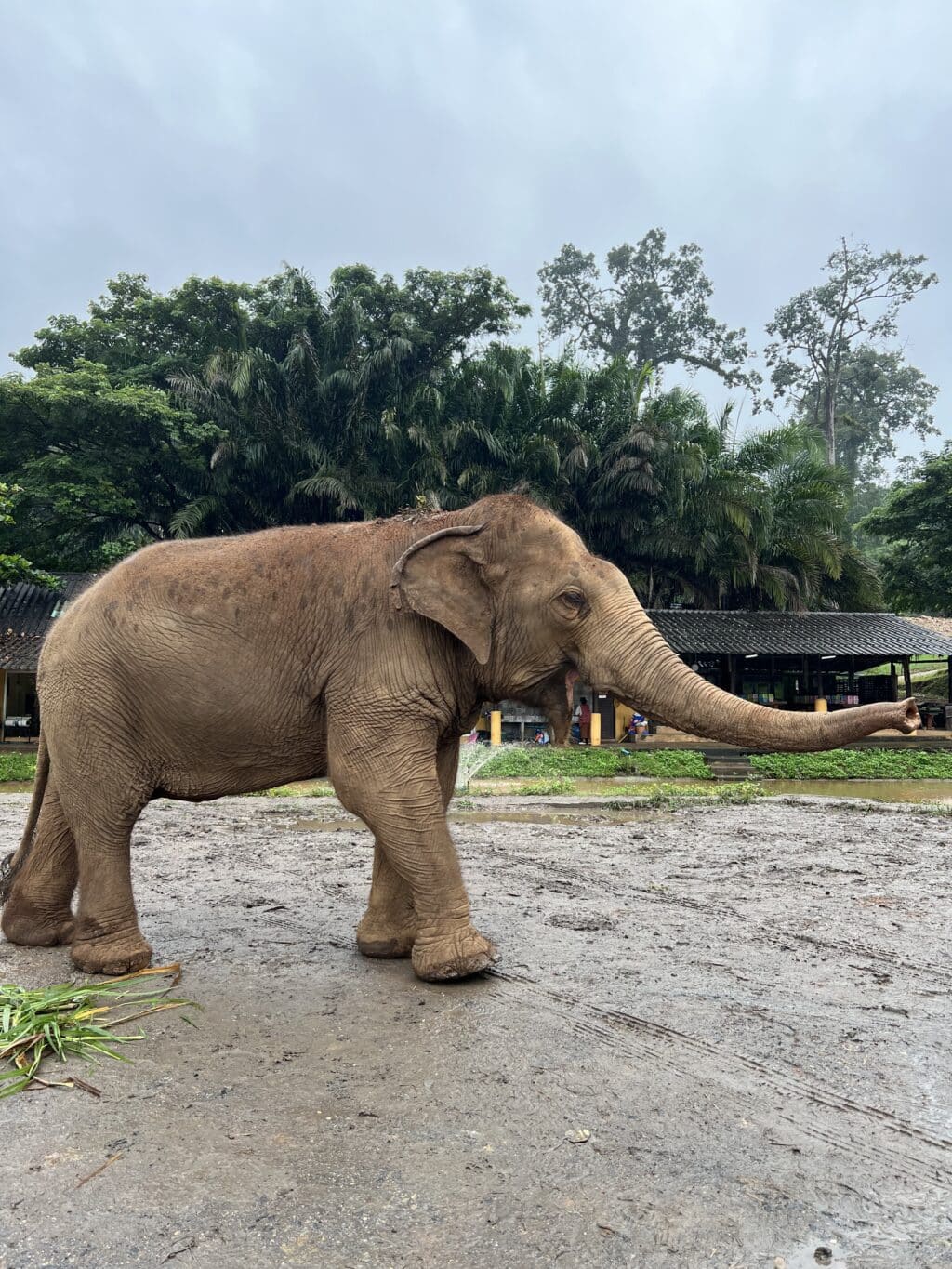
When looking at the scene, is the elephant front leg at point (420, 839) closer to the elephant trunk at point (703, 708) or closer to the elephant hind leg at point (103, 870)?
the elephant trunk at point (703, 708)

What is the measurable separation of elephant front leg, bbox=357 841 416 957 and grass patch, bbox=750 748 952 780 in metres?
17.4

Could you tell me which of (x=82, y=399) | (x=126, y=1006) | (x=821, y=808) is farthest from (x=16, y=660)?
(x=126, y=1006)

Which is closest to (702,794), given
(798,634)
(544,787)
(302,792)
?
(544,787)

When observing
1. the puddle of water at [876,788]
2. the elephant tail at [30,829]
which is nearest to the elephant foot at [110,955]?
the elephant tail at [30,829]

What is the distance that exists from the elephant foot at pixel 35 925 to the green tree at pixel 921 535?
3362 cm

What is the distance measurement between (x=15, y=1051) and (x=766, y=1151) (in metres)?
2.98

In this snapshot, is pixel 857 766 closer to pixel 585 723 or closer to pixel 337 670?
pixel 585 723

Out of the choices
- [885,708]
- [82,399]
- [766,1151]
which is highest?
[82,399]

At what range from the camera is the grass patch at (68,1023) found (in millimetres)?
3697

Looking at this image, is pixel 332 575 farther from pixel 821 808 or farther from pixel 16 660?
pixel 16 660

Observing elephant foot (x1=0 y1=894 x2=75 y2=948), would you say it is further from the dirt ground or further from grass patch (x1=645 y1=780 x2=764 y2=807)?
grass patch (x1=645 y1=780 x2=764 y2=807)

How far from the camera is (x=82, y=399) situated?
1048 inches

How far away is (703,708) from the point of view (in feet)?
13.7

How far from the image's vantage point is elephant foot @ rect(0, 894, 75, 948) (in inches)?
213
